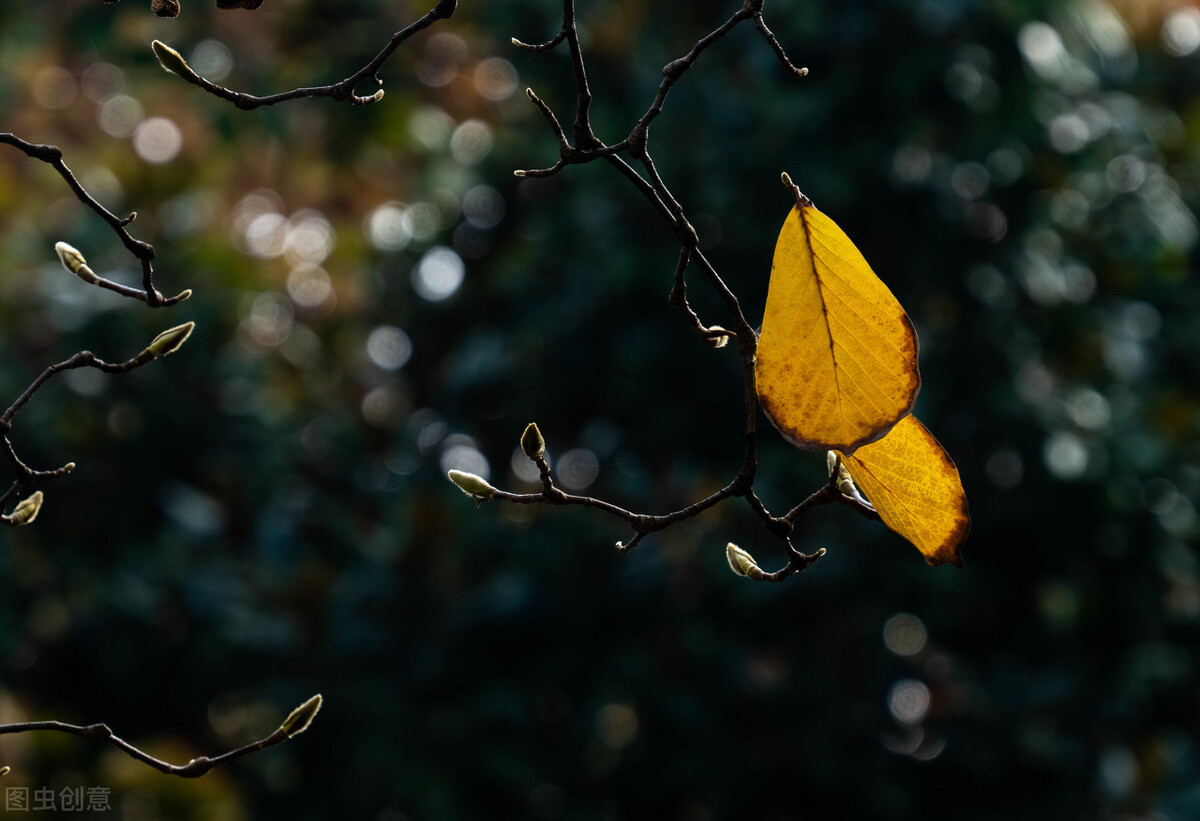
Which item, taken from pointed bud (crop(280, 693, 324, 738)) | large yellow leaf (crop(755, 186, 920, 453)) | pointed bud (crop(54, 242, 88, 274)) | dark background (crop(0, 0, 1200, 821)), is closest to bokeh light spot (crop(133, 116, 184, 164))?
dark background (crop(0, 0, 1200, 821))

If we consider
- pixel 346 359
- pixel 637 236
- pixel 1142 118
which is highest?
pixel 1142 118

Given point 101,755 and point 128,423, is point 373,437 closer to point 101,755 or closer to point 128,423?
point 128,423

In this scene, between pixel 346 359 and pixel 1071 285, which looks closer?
pixel 1071 285

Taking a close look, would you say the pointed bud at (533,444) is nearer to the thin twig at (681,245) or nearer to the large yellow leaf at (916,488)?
the thin twig at (681,245)

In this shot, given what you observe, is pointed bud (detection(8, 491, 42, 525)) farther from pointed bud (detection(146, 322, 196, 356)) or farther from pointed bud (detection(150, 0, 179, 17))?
pointed bud (detection(150, 0, 179, 17))

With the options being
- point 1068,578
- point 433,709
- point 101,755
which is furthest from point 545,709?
point 1068,578
